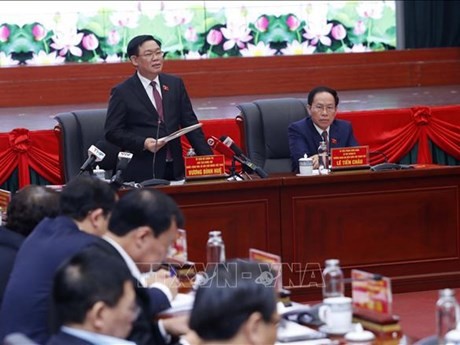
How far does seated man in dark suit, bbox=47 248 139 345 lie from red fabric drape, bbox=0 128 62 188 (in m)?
4.17

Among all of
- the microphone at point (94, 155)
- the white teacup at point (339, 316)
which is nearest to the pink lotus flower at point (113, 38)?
the microphone at point (94, 155)

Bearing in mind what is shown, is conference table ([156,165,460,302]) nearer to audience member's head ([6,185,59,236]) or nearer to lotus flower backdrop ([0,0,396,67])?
audience member's head ([6,185,59,236])

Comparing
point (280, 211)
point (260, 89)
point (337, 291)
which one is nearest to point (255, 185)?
point (280, 211)

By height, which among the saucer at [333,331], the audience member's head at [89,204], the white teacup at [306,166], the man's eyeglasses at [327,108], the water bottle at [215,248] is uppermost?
the man's eyeglasses at [327,108]

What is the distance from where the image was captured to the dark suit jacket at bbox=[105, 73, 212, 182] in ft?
18.4

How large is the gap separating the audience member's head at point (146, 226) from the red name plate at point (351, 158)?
2.37 meters

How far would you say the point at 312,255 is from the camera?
512 centimetres

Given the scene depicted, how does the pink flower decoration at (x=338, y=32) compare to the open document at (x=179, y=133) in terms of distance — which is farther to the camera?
the pink flower decoration at (x=338, y=32)

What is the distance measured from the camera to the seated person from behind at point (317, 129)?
5.71 metres

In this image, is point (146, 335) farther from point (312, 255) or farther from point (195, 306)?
point (312, 255)

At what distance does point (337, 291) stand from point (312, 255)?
2.12 meters

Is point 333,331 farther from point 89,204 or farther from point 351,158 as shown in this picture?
point 351,158

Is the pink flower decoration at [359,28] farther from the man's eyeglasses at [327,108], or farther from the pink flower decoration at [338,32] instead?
the man's eyeglasses at [327,108]

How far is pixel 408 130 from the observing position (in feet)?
23.5
